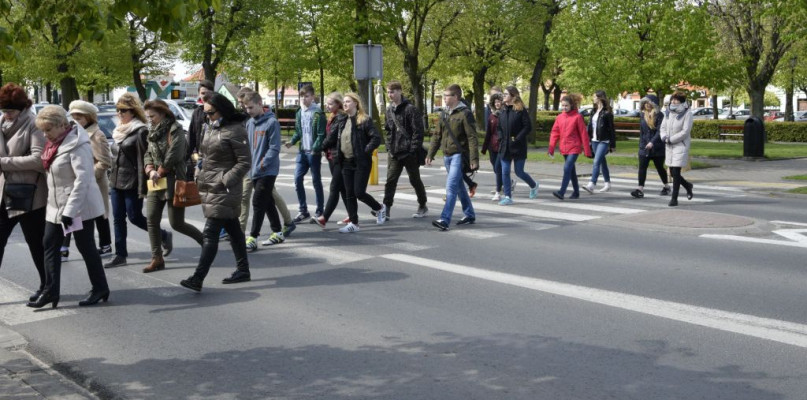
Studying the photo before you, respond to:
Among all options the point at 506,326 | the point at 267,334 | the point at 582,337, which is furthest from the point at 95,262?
the point at 582,337

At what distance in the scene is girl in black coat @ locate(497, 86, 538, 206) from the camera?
13.7m

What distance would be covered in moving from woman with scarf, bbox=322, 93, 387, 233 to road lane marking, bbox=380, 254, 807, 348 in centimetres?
266

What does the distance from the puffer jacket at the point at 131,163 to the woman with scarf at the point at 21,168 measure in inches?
63.5

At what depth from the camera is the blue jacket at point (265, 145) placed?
9398 mm

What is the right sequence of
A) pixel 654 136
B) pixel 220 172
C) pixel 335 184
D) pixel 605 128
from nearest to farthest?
pixel 220 172
pixel 335 184
pixel 654 136
pixel 605 128

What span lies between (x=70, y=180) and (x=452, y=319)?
10.1ft

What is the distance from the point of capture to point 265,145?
952 cm

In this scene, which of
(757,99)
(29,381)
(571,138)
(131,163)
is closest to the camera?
(29,381)

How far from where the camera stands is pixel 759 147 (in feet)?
76.1

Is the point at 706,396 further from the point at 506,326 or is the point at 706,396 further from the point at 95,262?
the point at 95,262

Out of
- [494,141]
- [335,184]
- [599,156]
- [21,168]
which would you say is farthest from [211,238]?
[599,156]

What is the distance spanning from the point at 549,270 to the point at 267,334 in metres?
3.13

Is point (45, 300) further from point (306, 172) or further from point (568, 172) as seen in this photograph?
point (568, 172)

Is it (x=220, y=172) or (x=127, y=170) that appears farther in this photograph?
(x=127, y=170)
